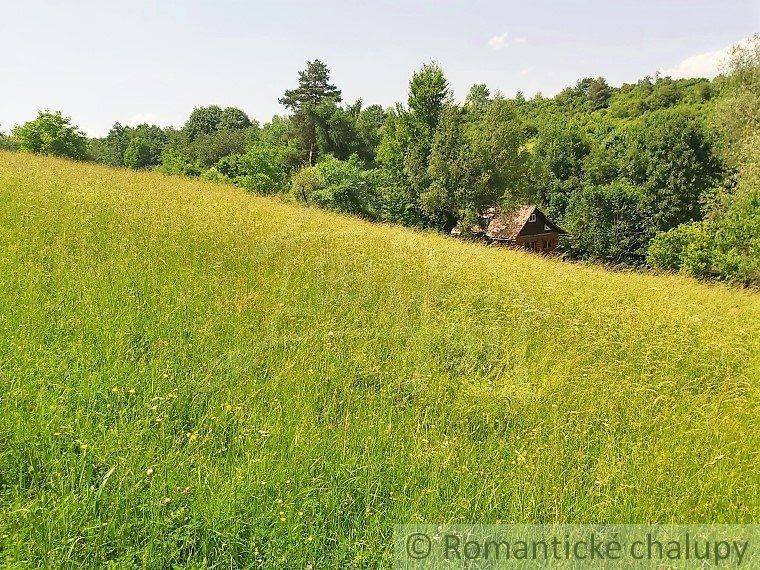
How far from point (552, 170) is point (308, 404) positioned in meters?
45.6

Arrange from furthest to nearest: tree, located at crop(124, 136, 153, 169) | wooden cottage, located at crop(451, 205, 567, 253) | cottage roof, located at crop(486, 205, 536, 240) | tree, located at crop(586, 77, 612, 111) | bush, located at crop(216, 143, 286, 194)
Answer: tree, located at crop(586, 77, 612, 111)
tree, located at crop(124, 136, 153, 169)
wooden cottage, located at crop(451, 205, 567, 253)
cottage roof, located at crop(486, 205, 536, 240)
bush, located at crop(216, 143, 286, 194)

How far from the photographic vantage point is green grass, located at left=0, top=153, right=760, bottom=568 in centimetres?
245

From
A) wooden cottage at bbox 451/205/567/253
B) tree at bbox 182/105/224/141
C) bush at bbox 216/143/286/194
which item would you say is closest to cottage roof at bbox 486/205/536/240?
wooden cottage at bbox 451/205/567/253

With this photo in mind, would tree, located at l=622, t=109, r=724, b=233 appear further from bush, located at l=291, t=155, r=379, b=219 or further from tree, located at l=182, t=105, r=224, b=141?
tree, located at l=182, t=105, r=224, b=141

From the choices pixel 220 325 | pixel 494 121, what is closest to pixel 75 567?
pixel 220 325

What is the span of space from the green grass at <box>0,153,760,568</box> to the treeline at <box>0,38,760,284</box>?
14.8 m

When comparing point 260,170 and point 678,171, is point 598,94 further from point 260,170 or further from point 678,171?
point 260,170

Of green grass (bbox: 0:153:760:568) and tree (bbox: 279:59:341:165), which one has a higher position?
tree (bbox: 279:59:341:165)

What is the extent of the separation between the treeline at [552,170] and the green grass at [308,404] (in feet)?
48.7

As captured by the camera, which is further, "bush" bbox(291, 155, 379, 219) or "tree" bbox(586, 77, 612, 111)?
"tree" bbox(586, 77, 612, 111)

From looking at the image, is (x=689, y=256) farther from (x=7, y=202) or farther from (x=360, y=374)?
(x=7, y=202)

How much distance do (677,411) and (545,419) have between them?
4.92 ft

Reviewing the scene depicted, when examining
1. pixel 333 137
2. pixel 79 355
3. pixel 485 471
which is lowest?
pixel 485 471

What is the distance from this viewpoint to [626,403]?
4105 mm
